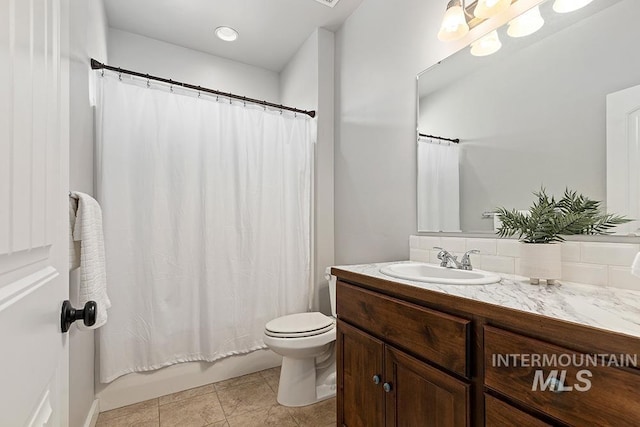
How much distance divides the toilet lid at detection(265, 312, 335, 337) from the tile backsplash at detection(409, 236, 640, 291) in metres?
0.96

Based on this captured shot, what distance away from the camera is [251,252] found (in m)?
2.17

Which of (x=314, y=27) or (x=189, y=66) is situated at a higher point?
(x=314, y=27)

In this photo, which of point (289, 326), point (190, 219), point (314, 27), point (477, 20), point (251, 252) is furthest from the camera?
point (314, 27)

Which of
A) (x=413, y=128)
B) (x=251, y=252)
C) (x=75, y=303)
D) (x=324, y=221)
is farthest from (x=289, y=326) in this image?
(x=413, y=128)

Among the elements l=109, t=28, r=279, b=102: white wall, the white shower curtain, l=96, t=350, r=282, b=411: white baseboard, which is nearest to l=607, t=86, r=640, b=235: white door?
the white shower curtain

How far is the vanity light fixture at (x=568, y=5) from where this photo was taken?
1064mm

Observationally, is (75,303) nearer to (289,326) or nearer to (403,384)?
(289,326)

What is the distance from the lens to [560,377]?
→ 614mm

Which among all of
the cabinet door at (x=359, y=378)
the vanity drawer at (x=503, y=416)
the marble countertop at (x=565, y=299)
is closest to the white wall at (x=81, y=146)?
the cabinet door at (x=359, y=378)

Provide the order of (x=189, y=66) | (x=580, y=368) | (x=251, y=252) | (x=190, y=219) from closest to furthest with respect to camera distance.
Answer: (x=580, y=368) < (x=190, y=219) < (x=251, y=252) < (x=189, y=66)

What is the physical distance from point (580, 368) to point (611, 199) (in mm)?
707

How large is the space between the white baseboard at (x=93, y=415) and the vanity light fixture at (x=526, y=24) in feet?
8.78

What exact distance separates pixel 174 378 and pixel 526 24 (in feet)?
8.81

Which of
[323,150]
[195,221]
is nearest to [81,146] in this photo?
[195,221]
